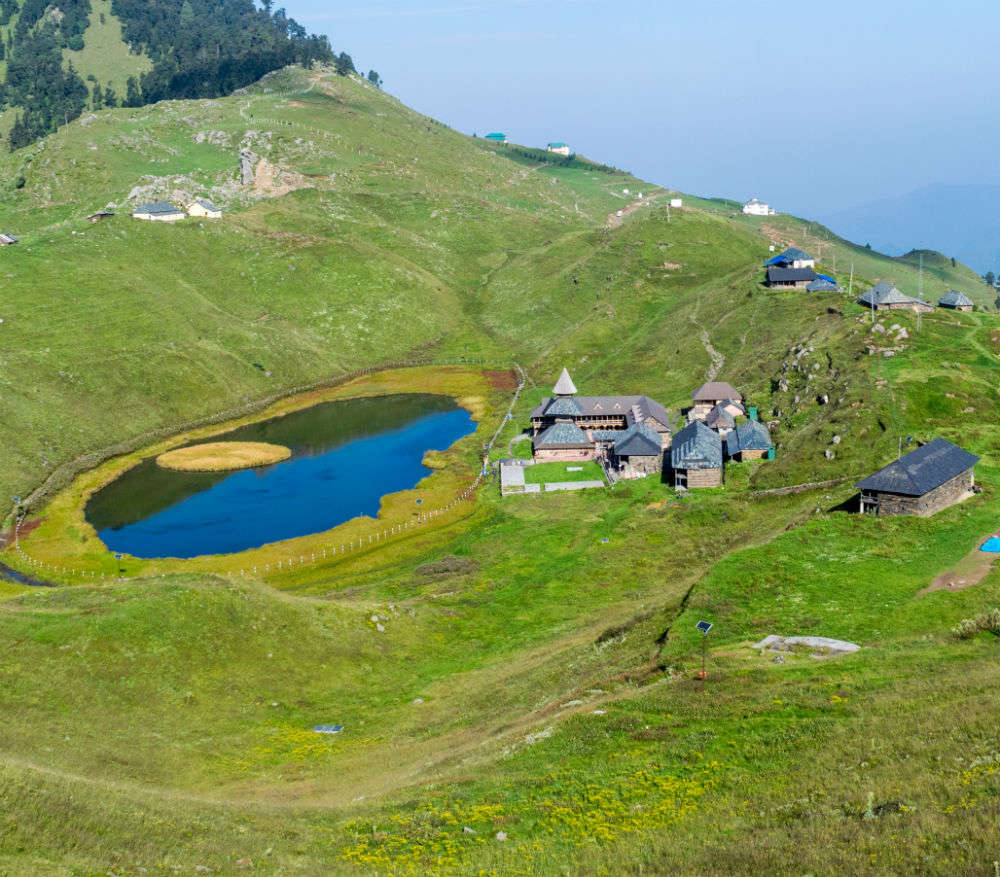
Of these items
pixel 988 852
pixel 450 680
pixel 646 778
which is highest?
pixel 988 852

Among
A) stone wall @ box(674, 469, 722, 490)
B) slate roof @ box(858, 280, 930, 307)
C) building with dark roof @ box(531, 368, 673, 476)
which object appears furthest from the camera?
slate roof @ box(858, 280, 930, 307)

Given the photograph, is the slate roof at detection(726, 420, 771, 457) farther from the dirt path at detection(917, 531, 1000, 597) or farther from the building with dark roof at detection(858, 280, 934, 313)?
the building with dark roof at detection(858, 280, 934, 313)

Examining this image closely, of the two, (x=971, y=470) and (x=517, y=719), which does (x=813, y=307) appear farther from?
(x=517, y=719)

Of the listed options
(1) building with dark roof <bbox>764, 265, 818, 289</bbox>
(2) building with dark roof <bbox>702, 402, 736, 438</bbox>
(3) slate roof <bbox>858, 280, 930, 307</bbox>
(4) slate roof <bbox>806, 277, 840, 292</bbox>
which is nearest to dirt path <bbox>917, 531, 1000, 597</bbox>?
(2) building with dark roof <bbox>702, 402, 736, 438</bbox>

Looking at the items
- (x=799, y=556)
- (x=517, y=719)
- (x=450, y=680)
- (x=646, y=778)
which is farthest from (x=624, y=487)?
(x=646, y=778)

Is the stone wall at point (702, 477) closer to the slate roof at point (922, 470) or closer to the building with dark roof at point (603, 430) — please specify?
the building with dark roof at point (603, 430)

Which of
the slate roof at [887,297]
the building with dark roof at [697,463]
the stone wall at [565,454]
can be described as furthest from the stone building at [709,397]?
the slate roof at [887,297]

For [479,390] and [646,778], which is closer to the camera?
[646,778]
